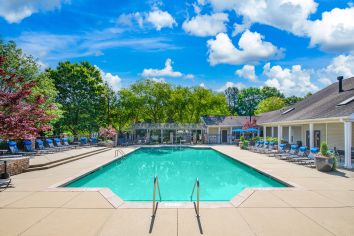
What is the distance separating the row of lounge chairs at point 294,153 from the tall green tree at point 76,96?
20390 mm

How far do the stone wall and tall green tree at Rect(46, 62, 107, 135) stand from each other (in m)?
20.3

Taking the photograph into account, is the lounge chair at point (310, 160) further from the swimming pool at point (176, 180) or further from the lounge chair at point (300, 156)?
the swimming pool at point (176, 180)

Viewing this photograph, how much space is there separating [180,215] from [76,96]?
96.8ft

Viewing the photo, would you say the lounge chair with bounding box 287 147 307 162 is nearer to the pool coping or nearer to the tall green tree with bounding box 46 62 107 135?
the pool coping

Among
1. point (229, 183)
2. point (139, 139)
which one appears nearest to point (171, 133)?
point (139, 139)

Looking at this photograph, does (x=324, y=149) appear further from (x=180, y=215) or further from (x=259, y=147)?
(x=259, y=147)

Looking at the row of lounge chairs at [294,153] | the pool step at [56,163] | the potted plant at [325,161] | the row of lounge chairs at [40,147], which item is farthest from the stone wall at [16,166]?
the row of lounge chairs at [294,153]

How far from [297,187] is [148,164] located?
444 inches

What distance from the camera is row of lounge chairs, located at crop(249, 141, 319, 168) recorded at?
A: 14656 mm

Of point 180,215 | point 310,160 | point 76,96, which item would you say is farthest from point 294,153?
point 76,96

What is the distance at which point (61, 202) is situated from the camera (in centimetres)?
705

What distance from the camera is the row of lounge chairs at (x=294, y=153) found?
48.1 feet

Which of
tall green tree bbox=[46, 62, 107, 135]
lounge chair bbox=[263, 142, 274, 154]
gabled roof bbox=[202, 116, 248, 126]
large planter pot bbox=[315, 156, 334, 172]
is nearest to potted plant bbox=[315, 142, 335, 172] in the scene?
large planter pot bbox=[315, 156, 334, 172]

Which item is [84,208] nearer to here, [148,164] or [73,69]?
[148,164]
